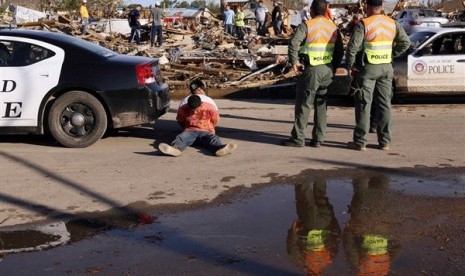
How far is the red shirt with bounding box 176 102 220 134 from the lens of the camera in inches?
330

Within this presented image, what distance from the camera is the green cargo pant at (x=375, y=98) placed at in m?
8.19

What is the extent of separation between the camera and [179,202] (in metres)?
6.17

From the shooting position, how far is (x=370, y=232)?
5.25 meters

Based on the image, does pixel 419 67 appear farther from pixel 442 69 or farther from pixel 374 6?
pixel 374 6

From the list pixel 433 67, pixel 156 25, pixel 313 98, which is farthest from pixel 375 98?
pixel 156 25

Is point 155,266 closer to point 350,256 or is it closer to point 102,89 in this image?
point 350,256

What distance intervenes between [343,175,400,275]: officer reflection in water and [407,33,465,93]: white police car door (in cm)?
585

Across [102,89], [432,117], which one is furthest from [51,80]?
[432,117]

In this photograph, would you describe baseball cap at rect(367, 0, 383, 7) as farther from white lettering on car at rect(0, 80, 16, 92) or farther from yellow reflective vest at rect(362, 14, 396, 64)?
white lettering on car at rect(0, 80, 16, 92)

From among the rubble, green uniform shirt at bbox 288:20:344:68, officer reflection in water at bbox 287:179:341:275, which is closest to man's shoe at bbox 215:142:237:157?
green uniform shirt at bbox 288:20:344:68

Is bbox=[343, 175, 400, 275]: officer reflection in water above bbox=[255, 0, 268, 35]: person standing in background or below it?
below

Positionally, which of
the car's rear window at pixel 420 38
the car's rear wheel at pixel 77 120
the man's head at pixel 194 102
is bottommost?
the car's rear wheel at pixel 77 120

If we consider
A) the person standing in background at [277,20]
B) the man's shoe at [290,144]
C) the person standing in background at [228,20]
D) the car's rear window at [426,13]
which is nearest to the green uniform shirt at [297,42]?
the man's shoe at [290,144]

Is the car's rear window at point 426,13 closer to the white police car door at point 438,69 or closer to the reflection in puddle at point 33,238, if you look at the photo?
the white police car door at point 438,69
